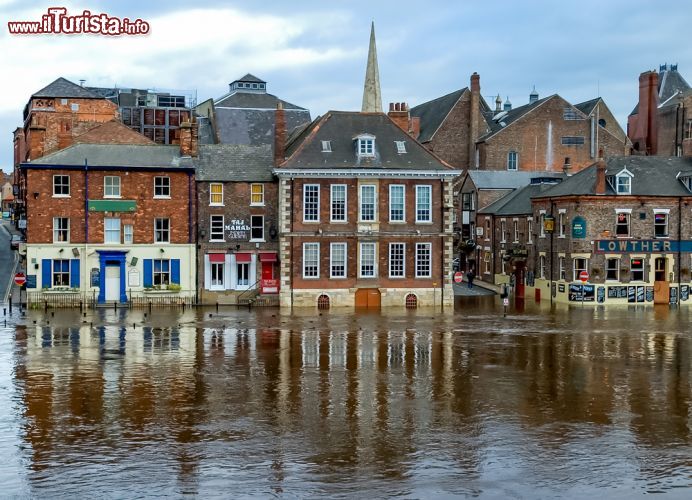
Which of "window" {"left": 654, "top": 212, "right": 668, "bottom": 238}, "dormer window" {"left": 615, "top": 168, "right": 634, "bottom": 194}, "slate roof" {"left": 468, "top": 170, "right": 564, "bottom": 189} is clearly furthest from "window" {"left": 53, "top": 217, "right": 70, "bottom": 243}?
"window" {"left": 654, "top": 212, "right": 668, "bottom": 238}

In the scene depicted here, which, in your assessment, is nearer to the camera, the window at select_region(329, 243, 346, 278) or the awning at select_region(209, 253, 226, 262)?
the window at select_region(329, 243, 346, 278)

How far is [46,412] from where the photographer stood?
23500 mm

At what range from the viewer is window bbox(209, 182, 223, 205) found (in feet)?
178

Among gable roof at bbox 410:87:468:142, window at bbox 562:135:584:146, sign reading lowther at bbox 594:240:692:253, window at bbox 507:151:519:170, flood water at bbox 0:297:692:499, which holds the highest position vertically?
gable roof at bbox 410:87:468:142

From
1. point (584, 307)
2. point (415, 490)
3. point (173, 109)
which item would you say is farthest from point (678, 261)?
point (173, 109)

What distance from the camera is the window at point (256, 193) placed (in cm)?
5475

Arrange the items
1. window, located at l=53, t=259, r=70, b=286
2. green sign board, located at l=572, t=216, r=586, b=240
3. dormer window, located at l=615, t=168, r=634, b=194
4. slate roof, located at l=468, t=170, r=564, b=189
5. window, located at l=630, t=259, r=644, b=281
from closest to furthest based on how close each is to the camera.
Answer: window, located at l=53, t=259, r=70, b=286, dormer window, located at l=615, t=168, r=634, b=194, green sign board, located at l=572, t=216, r=586, b=240, window, located at l=630, t=259, r=644, b=281, slate roof, located at l=468, t=170, r=564, b=189

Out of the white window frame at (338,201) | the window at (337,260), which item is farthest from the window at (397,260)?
the white window frame at (338,201)

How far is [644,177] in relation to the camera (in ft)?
185

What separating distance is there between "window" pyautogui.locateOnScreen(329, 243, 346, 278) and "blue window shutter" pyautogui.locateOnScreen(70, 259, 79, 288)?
620 inches

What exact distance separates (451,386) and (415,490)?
10.9m

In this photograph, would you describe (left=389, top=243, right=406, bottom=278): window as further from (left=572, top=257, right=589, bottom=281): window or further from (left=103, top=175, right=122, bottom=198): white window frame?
(left=103, top=175, right=122, bottom=198): white window frame

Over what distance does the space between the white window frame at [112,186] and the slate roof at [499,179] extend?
107 feet

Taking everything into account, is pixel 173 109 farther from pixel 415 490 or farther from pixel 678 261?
pixel 415 490
